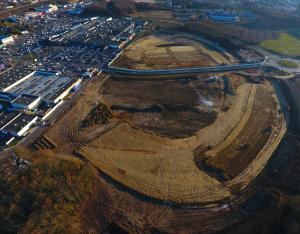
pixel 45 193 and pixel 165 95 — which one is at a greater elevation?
pixel 45 193

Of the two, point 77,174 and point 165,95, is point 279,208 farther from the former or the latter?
point 165,95

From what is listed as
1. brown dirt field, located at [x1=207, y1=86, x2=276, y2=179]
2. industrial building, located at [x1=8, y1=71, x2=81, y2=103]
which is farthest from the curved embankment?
industrial building, located at [x1=8, y1=71, x2=81, y2=103]

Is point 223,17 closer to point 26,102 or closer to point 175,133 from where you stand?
point 175,133

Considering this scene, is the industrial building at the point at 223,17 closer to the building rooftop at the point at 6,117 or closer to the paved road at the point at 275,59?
the paved road at the point at 275,59

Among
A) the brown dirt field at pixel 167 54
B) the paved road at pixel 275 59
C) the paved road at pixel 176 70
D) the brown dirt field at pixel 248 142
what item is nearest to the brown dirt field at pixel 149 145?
the brown dirt field at pixel 248 142

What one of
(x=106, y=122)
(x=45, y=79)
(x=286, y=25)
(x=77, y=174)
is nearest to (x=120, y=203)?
(x=77, y=174)

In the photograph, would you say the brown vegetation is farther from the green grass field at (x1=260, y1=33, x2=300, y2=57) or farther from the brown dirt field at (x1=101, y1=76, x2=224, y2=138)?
the green grass field at (x1=260, y1=33, x2=300, y2=57)

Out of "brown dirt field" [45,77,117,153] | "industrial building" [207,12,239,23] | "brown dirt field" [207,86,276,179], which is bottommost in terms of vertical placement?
"industrial building" [207,12,239,23]
